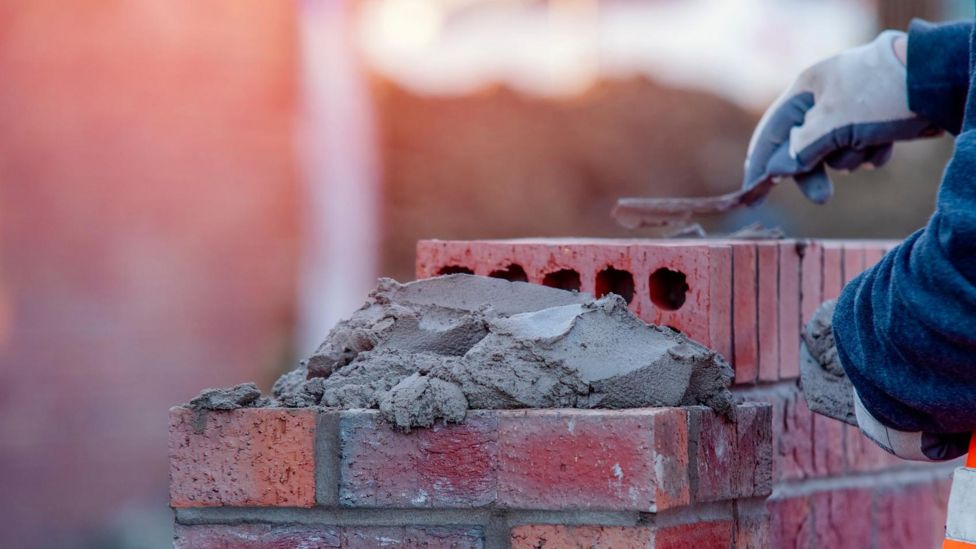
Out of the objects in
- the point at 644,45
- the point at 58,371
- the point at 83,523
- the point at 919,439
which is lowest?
the point at 83,523

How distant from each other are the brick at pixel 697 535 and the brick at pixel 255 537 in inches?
18.0

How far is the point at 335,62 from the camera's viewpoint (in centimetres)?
871

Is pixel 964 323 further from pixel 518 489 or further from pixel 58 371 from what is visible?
pixel 58 371

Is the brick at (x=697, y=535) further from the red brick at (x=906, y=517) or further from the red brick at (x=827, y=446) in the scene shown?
the red brick at (x=906, y=517)

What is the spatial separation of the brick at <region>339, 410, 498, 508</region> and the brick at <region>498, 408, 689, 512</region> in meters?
0.03

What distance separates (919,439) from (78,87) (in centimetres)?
581

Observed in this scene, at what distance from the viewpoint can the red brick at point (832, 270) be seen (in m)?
2.36

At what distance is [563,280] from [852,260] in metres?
0.71

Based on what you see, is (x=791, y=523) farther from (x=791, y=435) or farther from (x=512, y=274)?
(x=512, y=274)

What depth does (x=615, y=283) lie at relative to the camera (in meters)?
2.09

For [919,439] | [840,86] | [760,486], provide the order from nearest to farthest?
[919,439]
[760,486]
[840,86]

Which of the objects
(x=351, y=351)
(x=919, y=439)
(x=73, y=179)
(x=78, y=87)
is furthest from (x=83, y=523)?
(x=919, y=439)

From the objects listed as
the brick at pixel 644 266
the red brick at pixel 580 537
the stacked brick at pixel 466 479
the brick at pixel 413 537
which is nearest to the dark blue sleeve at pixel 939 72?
the brick at pixel 644 266

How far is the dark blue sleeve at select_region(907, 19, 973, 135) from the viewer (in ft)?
7.29
